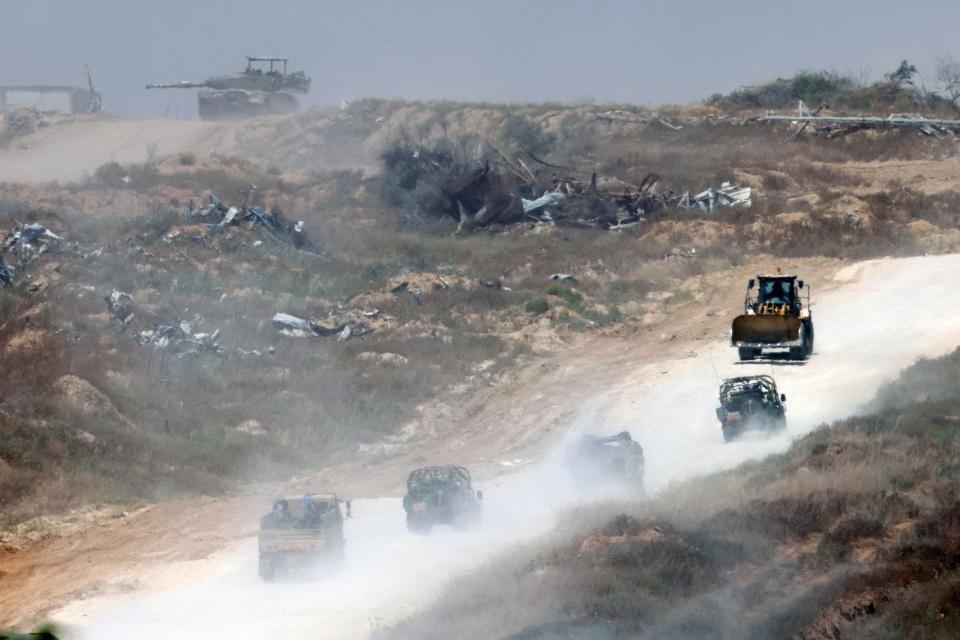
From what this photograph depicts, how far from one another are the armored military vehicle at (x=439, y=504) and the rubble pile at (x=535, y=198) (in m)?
29.5

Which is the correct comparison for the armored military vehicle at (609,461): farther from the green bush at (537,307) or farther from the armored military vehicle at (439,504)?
the green bush at (537,307)

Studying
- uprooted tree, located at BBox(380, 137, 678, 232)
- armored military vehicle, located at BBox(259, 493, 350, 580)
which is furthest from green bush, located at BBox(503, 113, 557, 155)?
armored military vehicle, located at BBox(259, 493, 350, 580)

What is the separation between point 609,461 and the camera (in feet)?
88.8

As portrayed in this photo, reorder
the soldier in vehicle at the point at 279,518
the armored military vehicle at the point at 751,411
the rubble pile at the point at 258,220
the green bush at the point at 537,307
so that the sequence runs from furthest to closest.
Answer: the rubble pile at the point at 258,220 → the green bush at the point at 537,307 → the armored military vehicle at the point at 751,411 → the soldier in vehicle at the point at 279,518

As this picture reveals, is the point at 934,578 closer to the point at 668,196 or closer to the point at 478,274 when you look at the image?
the point at 478,274

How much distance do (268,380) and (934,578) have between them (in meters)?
22.5

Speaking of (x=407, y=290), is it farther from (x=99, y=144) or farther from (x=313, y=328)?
(x=99, y=144)

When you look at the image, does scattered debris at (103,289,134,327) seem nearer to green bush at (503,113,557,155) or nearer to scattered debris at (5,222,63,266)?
scattered debris at (5,222,63,266)

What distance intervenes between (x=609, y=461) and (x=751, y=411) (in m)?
4.43

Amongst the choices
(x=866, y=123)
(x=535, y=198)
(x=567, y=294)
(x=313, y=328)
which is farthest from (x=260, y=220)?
(x=866, y=123)

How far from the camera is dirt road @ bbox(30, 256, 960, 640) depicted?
2103cm

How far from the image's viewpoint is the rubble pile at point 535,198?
54.4 m

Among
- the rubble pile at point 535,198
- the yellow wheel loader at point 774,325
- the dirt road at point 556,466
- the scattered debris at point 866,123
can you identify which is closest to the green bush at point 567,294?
the dirt road at point 556,466

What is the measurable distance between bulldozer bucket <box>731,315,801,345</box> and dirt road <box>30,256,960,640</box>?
1083mm
